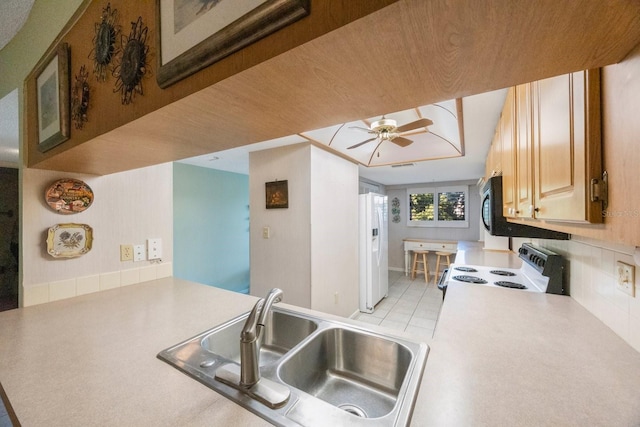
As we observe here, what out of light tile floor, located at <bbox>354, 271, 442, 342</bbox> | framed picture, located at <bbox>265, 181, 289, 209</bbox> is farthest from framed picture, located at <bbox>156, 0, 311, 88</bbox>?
light tile floor, located at <bbox>354, 271, 442, 342</bbox>

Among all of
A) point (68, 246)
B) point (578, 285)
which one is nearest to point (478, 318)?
point (578, 285)

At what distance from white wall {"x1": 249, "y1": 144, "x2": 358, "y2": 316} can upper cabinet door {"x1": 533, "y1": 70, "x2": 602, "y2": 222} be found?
186cm

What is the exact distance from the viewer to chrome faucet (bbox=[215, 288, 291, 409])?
0.59m

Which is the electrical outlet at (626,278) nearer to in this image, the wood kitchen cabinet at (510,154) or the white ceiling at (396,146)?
the wood kitchen cabinet at (510,154)

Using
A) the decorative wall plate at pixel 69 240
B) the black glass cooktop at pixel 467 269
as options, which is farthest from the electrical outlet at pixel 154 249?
the black glass cooktop at pixel 467 269

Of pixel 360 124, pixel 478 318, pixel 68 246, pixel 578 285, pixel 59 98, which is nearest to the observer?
pixel 59 98

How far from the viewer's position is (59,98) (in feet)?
2.93

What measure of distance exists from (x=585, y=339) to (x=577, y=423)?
524 millimetres

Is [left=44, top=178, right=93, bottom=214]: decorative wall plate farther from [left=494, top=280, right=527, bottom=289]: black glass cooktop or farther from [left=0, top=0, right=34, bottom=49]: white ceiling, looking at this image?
[left=494, top=280, right=527, bottom=289]: black glass cooktop

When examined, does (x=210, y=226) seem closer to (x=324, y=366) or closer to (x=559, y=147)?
(x=324, y=366)

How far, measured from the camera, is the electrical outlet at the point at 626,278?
77 centimetres

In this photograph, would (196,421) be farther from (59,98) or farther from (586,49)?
(59,98)

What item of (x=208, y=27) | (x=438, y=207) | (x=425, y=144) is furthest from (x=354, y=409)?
(x=438, y=207)

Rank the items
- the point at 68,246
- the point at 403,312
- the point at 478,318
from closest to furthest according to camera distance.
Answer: the point at 478,318, the point at 68,246, the point at 403,312
